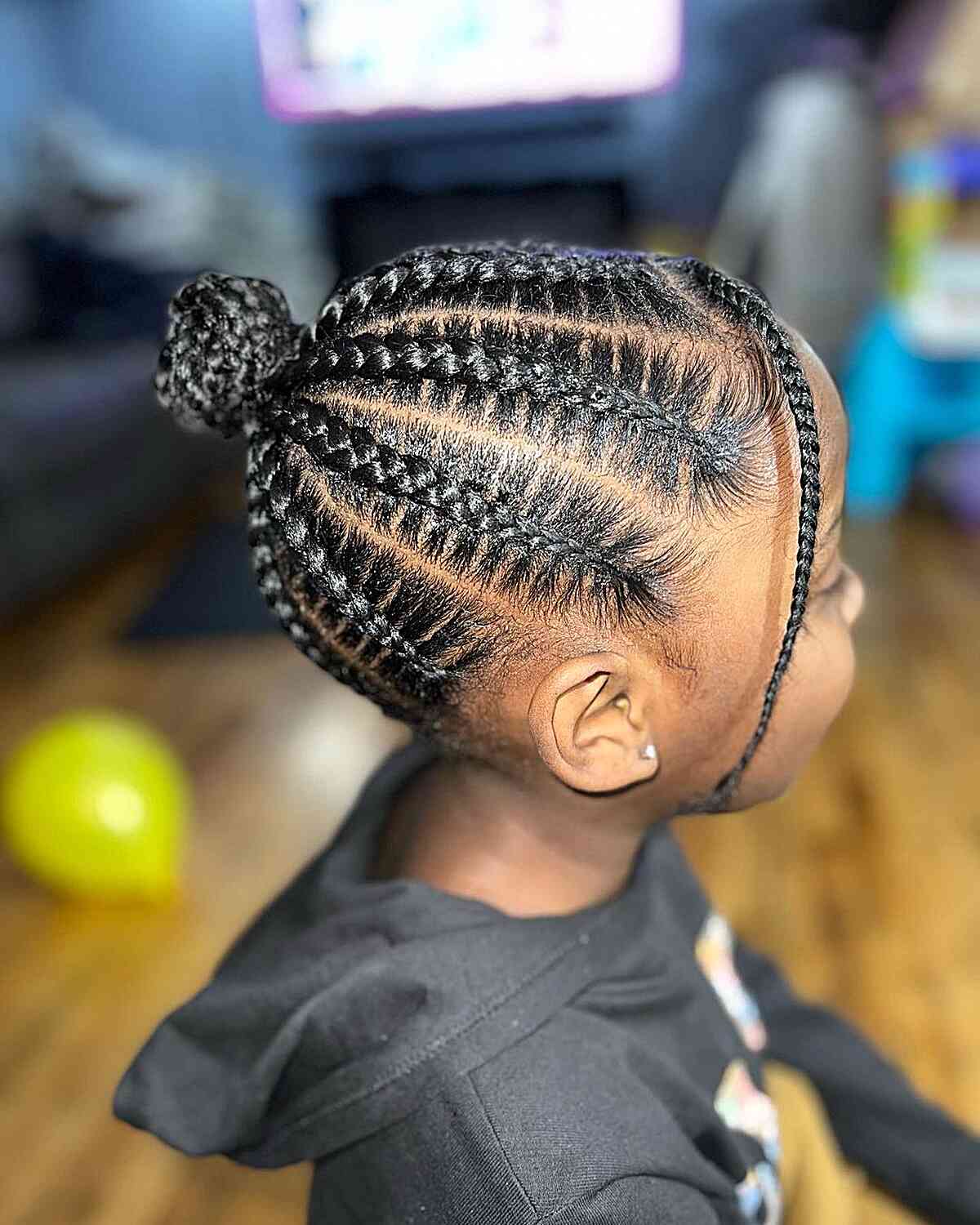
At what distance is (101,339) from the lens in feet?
11.8

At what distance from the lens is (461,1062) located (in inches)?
22.0

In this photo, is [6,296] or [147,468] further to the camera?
[6,296]

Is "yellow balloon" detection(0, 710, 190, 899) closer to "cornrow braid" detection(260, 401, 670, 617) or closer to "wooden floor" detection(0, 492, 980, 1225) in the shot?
"wooden floor" detection(0, 492, 980, 1225)

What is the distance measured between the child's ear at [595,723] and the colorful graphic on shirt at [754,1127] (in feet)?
0.79

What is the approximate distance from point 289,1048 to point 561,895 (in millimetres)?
185

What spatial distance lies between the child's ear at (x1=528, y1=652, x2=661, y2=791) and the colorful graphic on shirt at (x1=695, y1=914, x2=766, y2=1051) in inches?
9.3

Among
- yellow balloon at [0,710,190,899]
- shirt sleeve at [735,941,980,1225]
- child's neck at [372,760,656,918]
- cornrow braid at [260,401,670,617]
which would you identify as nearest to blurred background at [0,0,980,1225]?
yellow balloon at [0,710,190,899]

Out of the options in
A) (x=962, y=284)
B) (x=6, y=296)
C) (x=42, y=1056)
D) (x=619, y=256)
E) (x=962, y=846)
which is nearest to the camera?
(x=619, y=256)

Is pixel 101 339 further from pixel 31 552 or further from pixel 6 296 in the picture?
pixel 31 552

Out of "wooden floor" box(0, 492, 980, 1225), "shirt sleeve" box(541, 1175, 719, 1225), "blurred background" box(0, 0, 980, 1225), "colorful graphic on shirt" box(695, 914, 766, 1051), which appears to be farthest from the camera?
"blurred background" box(0, 0, 980, 1225)

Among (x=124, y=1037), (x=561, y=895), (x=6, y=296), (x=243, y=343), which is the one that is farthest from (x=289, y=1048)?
(x=6, y=296)

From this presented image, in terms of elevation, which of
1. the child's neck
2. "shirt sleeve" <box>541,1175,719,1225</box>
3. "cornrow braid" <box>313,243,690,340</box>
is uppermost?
"cornrow braid" <box>313,243,690,340</box>

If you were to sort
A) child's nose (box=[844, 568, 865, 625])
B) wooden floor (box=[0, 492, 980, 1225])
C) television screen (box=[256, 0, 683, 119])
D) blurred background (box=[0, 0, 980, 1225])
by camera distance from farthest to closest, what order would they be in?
television screen (box=[256, 0, 683, 119])
blurred background (box=[0, 0, 980, 1225])
wooden floor (box=[0, 492, 980, 1225])
child's nose (box=[844, 568, 865, 625])

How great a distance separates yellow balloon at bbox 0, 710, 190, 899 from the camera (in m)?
1.57
